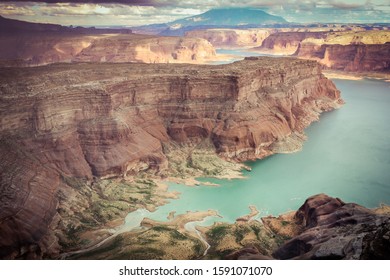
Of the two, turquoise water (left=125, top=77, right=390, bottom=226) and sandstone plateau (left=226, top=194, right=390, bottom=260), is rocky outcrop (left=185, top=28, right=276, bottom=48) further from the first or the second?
sandstone plateau (left=226, top=194, right=390, bottom=260)

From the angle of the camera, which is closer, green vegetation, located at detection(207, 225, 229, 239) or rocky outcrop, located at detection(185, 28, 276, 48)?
green vegetation, located at detection(207, 225, 229, 239)

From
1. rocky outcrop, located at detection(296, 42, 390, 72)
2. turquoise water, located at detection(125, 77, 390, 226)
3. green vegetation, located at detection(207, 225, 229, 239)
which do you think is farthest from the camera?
rocky outcrop, located at detection(296, 42, 390, 72)

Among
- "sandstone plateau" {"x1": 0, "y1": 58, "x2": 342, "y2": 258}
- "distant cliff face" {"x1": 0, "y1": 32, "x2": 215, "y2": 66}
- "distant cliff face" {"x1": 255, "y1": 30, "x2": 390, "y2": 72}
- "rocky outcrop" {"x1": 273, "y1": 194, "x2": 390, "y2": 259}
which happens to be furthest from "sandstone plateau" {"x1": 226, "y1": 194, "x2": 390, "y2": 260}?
"distant cliff face" {"x1": 0, "y1": 32, "x2": 215, "y2": 66}

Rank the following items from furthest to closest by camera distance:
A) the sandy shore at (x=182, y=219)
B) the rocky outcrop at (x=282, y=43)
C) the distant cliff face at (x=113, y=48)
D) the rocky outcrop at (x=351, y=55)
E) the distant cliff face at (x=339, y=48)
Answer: the rocky outcrop at (x=282, y=43) < the distant cliff face at (x=339, y=48) < the rocky outcrop at (x=351, y=55) < the distant cliff face at (x=113, y=48) < the sandy shore at (x=182, y=219)

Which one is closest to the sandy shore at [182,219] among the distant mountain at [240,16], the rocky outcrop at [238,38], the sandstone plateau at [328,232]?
the sandstone plateau at [328,232]

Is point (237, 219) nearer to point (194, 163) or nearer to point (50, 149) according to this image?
point (194, 163)

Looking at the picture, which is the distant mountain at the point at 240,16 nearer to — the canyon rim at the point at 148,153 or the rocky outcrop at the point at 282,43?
the canyon rim at the point at 148,153

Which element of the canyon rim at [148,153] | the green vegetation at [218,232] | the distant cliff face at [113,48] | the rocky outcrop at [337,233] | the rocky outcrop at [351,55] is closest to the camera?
the rocky outcrop at [337,233]
